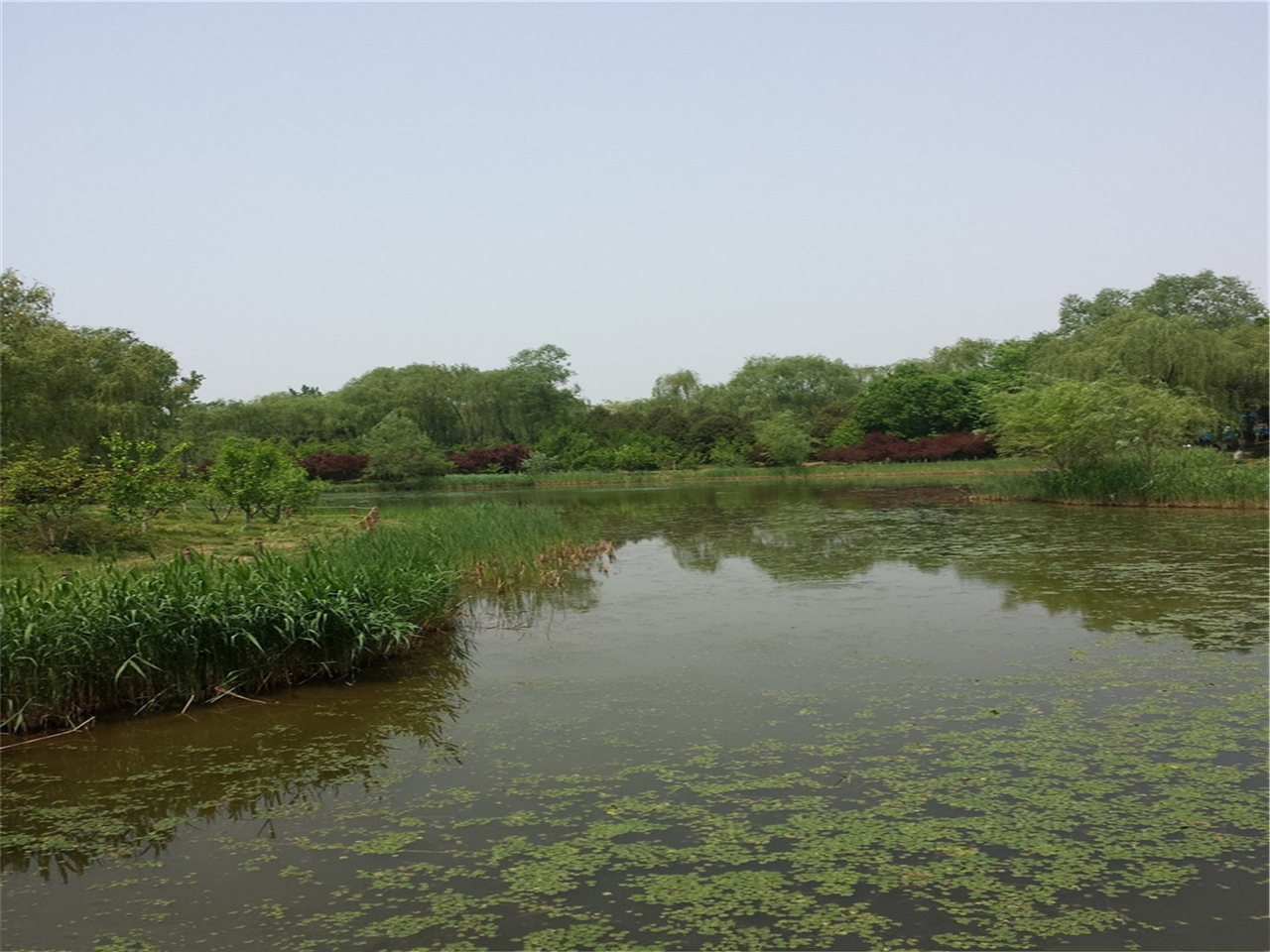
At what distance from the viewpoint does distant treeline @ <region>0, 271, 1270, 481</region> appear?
66.2 ft

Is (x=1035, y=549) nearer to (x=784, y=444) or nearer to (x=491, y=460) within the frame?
(x=784, y=444)

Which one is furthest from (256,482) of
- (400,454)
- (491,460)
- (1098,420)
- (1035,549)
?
(491,460)

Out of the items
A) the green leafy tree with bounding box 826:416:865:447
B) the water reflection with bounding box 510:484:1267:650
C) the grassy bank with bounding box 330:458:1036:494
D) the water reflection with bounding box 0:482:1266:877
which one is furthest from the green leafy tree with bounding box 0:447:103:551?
the green leafy tree with bounding box 826:416:865:447

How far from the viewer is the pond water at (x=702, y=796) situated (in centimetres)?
393

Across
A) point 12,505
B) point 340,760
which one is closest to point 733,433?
point 12,505

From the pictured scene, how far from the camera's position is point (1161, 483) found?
2188 centimetres

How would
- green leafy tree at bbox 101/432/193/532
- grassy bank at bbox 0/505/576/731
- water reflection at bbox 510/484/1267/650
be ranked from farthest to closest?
green leafy tree at bbox 101/432/193/532 < water reflection at bbox 510/484/1267/650 < grassy bank at bbox 0/505/576/731

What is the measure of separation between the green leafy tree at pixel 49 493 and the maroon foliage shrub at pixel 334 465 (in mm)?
39183

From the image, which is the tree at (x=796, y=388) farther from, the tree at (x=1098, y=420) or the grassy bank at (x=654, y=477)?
the tree at (x=1098, y=420)

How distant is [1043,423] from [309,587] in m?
21.9

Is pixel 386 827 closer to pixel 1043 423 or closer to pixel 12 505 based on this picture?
pixel 12 505

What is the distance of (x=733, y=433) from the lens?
5447 cm

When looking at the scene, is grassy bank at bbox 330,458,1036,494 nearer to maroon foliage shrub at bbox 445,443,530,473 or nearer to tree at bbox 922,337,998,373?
maroon foliage shrub at bbox 445,443,530,473

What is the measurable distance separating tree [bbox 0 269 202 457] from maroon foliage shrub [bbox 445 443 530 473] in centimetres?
3121
